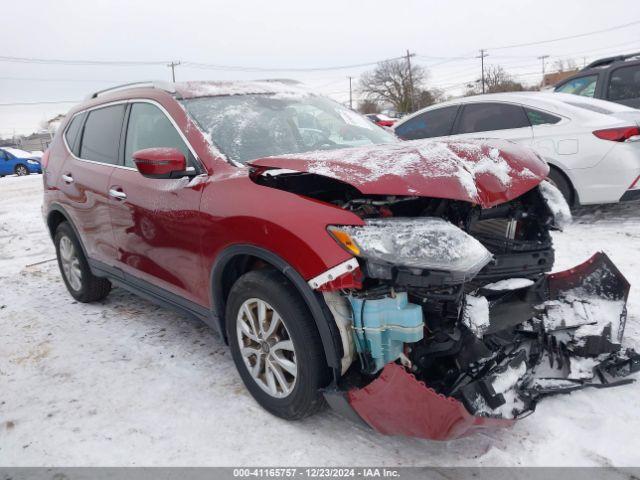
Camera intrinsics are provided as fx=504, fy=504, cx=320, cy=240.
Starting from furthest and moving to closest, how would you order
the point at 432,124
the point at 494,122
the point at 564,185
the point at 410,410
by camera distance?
the point at 432,124 < the point at 494,122 < the point at 564,185 < the point at 410,410

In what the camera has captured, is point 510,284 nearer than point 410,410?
No

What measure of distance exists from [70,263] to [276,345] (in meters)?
3.00

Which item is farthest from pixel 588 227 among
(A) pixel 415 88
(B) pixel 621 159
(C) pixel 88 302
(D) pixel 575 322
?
(A) pixel 415 88

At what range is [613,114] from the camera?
562 centimetres

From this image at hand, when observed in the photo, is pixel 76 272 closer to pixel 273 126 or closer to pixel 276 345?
pixel 273 126

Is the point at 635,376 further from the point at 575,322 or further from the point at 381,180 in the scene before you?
the point at 381,180

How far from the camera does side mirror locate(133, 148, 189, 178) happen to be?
2.76m

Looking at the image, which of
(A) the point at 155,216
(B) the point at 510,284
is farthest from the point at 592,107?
(A) the point at 155,216

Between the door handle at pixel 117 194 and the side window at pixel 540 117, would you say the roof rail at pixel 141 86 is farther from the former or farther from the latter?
the side window at pixel 540 117

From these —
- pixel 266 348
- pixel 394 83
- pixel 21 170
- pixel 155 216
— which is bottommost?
pixel 266 348

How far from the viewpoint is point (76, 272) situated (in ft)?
14.9

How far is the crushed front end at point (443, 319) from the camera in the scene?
2.06 metres

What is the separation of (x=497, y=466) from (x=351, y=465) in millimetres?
634

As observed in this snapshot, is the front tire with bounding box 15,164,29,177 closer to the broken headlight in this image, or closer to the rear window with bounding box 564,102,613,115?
the rear window with bounding box 564,102,613,115
